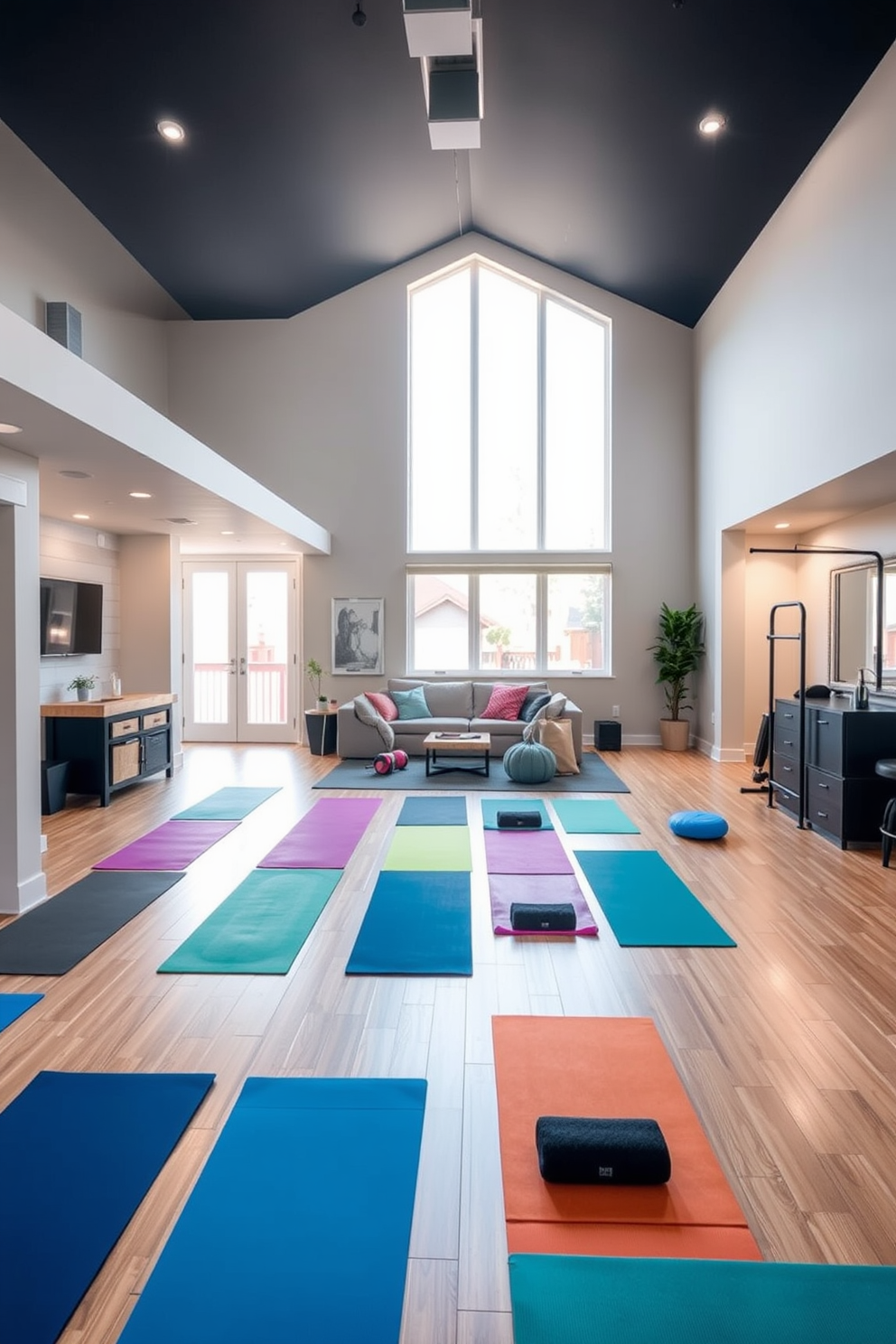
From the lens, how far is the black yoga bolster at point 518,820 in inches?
208

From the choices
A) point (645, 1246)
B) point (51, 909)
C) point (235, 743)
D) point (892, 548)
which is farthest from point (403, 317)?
point (645, 1246)

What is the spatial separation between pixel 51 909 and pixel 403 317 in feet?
26.3

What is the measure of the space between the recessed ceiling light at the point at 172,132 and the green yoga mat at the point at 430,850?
5.61m

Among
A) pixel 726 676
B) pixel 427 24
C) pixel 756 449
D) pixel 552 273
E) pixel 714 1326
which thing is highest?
pixel 552 273

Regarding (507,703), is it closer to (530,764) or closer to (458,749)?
(458,749)

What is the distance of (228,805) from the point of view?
6.08m

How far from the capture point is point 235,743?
31.3ft

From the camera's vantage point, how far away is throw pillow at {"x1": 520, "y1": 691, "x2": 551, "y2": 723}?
836 cm

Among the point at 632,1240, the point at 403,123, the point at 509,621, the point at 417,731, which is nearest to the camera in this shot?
the point at 632,1240

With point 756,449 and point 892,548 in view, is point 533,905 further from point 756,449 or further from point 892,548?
point 756,449

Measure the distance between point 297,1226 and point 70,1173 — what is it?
2.02 feet

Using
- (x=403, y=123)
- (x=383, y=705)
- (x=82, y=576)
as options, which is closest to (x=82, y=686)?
(x=82, y=576)

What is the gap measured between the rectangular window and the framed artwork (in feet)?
1.37

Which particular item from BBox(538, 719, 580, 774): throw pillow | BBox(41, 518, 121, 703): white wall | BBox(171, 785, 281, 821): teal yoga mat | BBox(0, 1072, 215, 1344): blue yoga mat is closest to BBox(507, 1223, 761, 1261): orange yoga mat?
BBox(0, 1072, 215, 1344): blue yoga mat
